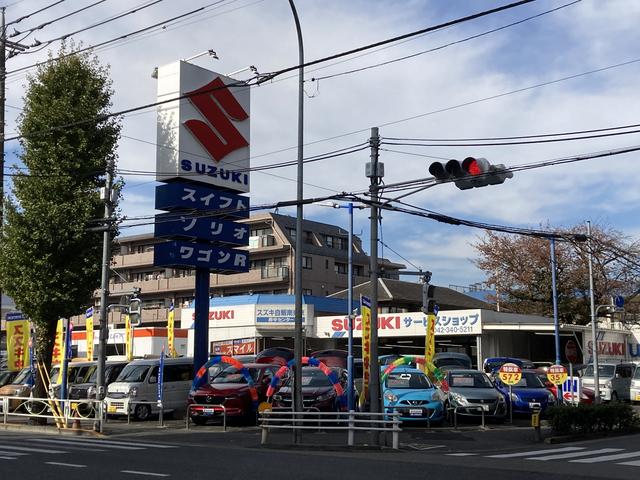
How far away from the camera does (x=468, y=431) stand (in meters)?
20.8

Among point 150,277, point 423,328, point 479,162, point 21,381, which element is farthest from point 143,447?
point 150,277

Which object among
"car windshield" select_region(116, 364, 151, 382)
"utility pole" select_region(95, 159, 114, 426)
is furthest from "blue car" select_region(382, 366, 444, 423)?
"car windshield" select_region(116, 364, 151, 382)

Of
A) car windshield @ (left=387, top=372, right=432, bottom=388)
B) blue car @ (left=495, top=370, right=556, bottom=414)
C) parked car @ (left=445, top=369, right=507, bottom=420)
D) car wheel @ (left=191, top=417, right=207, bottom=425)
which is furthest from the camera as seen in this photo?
blue car @ (left=495, top=370, right=556, bottom=414)

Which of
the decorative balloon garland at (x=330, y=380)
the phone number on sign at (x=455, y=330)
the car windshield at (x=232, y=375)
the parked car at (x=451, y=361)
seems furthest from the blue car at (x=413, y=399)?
the phone number on sign at (x=455, y=330)

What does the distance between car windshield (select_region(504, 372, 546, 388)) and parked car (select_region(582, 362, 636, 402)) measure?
7.72 metres

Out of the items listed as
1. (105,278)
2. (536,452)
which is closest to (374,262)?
(536,452)

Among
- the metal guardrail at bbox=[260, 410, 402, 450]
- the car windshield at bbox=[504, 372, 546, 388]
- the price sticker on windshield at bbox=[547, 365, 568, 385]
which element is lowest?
the metal guardrail at bbox=[260, 410, 402, 450]

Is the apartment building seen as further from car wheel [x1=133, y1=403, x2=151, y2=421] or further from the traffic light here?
the traffic light

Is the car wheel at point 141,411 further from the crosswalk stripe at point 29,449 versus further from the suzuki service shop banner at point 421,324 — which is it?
the suzuki service shop banner at point 421,324

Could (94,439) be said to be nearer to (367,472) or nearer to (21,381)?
(367,472)

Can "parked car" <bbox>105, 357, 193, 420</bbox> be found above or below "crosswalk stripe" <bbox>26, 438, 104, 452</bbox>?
above

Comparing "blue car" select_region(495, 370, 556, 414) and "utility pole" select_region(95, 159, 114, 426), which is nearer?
"utility pole" select_region(95, 159, 114, 426)

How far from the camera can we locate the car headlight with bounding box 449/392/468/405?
2228 cm

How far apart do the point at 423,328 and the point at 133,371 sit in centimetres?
1953
